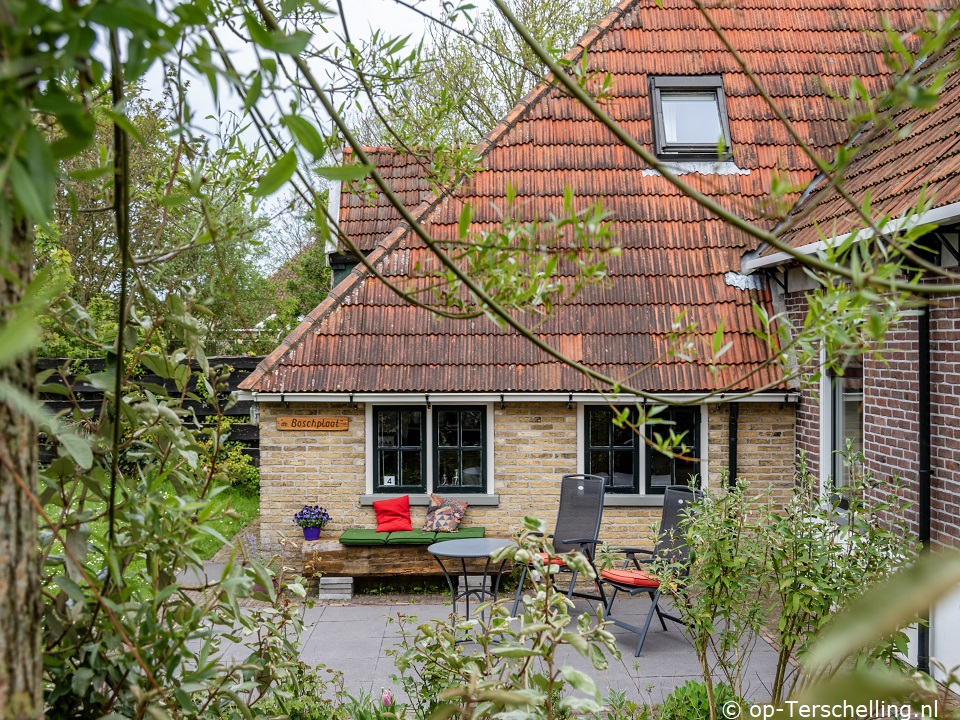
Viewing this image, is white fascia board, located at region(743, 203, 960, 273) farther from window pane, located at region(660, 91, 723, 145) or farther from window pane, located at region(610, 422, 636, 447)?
window pane, located at region(610, 422, 636, 447)

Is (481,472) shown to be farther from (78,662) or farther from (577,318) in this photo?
(78,662)

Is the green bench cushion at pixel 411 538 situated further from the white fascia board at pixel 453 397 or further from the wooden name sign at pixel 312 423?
the white fascia board at pixel 453 397

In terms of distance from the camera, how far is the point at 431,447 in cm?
937

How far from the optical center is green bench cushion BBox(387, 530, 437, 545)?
8.83 metres

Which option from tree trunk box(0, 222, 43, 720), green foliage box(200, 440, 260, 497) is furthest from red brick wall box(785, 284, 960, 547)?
green foliage box(200, 440, 260, 497)

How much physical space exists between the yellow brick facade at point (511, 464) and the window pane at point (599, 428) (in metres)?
0.20

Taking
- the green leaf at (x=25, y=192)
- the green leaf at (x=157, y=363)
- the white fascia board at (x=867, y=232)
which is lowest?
the green leaf at (x=157, y=363)

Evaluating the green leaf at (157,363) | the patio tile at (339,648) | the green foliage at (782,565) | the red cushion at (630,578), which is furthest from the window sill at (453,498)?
the green leaf at (157,363)

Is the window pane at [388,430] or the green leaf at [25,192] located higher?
the green leaf at [25,192]

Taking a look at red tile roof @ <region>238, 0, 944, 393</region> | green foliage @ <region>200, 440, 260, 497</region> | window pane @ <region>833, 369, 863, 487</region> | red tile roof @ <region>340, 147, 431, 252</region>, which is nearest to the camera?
window pane @ <region>833, 369, 863, 487</region>

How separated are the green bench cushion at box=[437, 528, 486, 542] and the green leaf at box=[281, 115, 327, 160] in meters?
7.97

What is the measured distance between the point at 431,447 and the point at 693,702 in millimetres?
4779

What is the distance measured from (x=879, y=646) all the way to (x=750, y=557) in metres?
0.83

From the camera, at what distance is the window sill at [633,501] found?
925 centimetres
